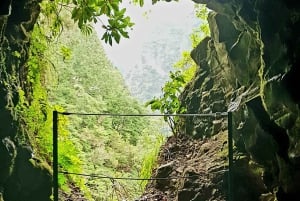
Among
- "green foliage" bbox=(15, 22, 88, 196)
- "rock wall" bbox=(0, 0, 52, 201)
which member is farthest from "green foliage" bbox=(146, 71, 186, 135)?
"rock wall" bbox=(0, 0, 52, 201)

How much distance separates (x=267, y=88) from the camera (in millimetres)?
2994

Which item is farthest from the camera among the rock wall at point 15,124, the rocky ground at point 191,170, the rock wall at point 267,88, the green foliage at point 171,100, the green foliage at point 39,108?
the green foliage at point 171,100

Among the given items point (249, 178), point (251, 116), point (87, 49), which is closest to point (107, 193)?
point (87, 49)

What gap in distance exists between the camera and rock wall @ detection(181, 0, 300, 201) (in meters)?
2.67

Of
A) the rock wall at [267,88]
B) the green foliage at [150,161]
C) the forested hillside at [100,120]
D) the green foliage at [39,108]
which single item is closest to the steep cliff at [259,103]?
the rock wall at [267,88]

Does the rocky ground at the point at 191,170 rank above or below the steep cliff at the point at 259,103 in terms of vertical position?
below

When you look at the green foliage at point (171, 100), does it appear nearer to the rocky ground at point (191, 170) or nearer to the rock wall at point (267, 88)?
the rocky ground at point (191, 170)

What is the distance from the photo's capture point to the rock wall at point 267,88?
2670 mm

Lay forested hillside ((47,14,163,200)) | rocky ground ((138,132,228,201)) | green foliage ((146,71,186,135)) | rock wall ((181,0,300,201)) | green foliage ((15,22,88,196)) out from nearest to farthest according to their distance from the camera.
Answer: rock wall ((181,0,300,201))
rocky ground ((138,132,228,201))
green foliage ((15,22,88,196))
green foliage ((146,71,186,135))
forested hillside ((47,14,163,200))

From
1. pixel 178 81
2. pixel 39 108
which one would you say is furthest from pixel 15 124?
pixel 178 81

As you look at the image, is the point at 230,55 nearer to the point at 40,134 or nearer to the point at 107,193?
the point at 40,134

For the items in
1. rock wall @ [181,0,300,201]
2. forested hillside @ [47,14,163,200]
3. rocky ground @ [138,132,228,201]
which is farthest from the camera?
forested hillside @ [47,14,163,200]

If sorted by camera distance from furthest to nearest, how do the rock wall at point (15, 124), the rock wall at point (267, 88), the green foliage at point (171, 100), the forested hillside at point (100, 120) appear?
1. the forested hillside at point (100, 120)
2. the green foliage at point (171, 100)
3. the rock wall at point (15, 124)
4. the rock wall at point (267, 88)

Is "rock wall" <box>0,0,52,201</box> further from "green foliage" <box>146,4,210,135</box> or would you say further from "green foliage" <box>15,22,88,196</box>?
"green foliage" <box>146,4,210,135</box>
